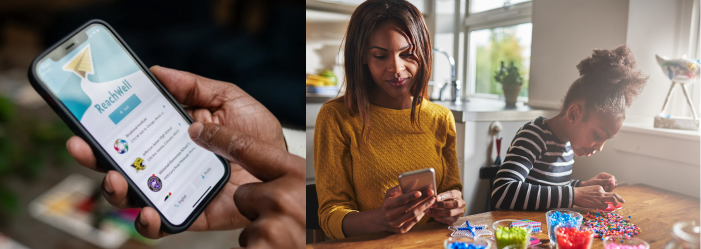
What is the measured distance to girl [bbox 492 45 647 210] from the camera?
521 mm

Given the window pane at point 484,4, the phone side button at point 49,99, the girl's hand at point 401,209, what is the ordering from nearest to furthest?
the phone side button at point 49,99 < the girl's hand at point 401,209 < the window pane at point 484,4

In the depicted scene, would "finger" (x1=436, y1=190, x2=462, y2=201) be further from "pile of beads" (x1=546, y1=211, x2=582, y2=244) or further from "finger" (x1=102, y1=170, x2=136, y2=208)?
"finger" (x1=102, y1=170, x2=136, y2=208)

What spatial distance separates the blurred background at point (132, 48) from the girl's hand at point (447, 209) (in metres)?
0.20

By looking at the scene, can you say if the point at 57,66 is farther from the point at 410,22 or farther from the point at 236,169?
the point at 410,22

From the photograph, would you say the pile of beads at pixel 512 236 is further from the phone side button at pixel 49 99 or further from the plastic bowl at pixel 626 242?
the phone side button at pixel 49 99

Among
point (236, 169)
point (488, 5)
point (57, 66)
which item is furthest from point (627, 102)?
point (57, 66)

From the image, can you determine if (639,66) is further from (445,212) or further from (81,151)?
(81,151)

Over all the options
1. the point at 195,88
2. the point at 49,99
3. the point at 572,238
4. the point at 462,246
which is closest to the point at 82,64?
A: the point at 49,99

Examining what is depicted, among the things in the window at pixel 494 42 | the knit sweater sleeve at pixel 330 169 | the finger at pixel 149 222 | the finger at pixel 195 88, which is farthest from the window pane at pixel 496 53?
the finger at pixel 149 222

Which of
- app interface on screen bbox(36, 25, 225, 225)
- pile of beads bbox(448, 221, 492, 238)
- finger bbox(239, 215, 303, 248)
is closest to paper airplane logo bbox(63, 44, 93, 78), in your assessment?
app interface on screen bbox(36, 25, 225, 225)

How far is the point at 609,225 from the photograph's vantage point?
502 mm

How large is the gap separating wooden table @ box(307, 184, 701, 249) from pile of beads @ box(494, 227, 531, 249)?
3 cm

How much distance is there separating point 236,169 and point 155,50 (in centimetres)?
18

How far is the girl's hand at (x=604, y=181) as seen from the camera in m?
0.54
